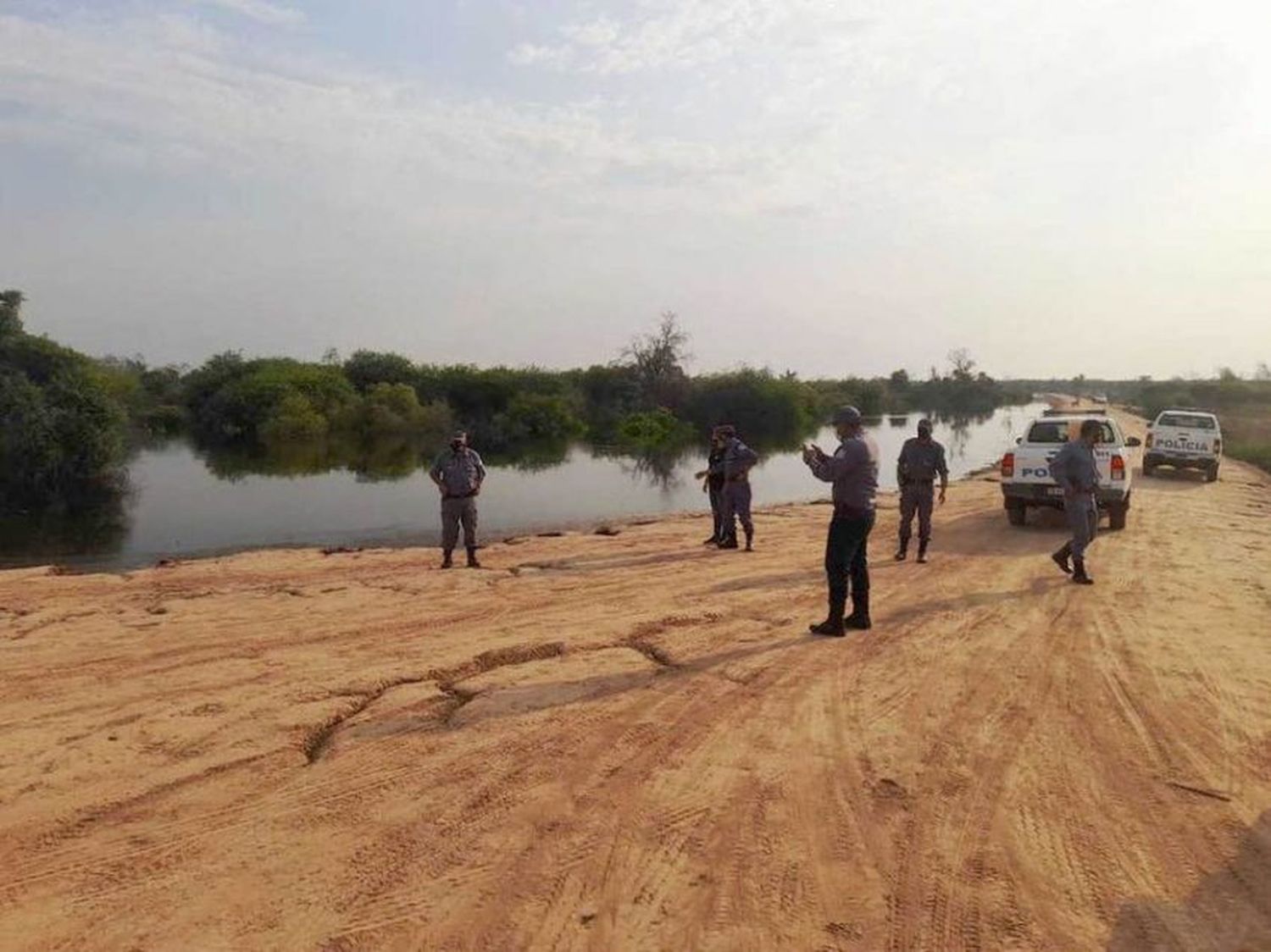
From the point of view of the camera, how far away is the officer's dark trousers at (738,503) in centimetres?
1230

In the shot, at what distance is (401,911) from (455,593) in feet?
19.8

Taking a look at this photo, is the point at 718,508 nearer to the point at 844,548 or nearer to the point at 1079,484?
the point at 1079,484

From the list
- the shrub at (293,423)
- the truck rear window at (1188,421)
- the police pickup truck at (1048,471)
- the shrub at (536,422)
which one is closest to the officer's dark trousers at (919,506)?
the police pickup truck at (1048,471)

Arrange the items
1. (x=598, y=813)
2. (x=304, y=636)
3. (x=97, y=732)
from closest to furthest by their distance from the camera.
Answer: (x=598, y=813) → (x=97, y=732) → (x=304, y=636)

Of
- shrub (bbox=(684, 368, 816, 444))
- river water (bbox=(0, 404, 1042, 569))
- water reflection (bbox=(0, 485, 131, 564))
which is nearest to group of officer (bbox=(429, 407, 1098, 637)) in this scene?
river water (bbox=(0, 404, 1042, 569))

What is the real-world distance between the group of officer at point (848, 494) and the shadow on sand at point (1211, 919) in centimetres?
369

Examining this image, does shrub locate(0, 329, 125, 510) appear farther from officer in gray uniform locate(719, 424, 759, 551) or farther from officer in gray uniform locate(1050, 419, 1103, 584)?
officer in gray uniform locate(1050, 419, 1103, 584)

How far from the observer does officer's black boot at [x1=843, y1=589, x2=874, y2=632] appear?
300 inches

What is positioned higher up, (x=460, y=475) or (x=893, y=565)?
(x=460, y=475)

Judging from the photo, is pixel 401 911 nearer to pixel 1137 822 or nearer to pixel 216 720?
pixel 216 720

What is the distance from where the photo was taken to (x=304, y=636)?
741 centimetres

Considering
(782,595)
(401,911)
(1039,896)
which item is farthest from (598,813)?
(782,595)

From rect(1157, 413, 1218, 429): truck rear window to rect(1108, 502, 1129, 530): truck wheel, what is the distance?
35.4 feet

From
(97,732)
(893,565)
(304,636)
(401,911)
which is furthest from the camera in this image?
(893,565)
